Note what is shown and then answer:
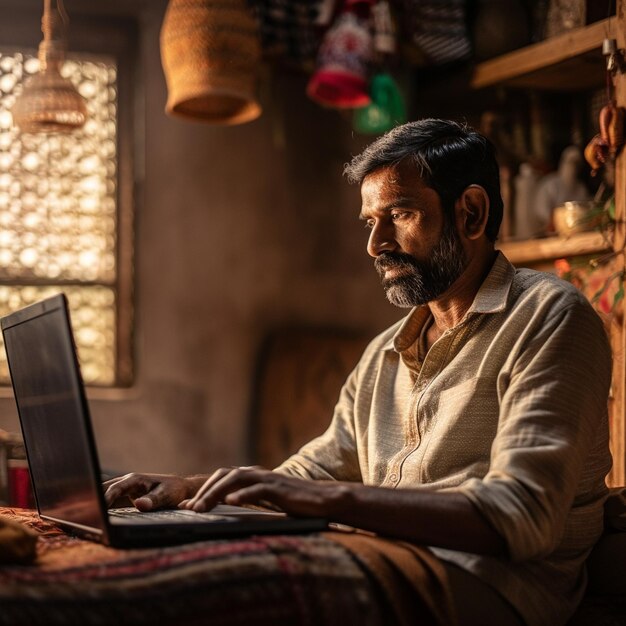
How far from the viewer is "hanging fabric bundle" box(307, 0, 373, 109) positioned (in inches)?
135

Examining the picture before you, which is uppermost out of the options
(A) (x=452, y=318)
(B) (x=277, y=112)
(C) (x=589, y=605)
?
(B) (x=277, y=112)

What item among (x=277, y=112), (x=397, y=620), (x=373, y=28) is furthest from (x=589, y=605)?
(x=277, y=112)

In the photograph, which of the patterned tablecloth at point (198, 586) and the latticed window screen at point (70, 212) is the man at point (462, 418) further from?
the latticed window screen at point (70, 212)

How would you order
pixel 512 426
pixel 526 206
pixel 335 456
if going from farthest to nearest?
pixel 526 206 → pixel 335 456 → pixel 512 426

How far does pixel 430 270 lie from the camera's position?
1.84 m

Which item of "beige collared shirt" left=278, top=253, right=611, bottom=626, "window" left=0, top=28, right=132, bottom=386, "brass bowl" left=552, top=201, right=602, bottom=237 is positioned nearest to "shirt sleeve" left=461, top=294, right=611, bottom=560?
"beige collared shirt" left=278, top=253, right=611, bottom=626

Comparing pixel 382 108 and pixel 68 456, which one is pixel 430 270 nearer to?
pixel 68 456

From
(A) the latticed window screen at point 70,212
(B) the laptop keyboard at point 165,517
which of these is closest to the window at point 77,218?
(A) the latticed window screen at point 70,212

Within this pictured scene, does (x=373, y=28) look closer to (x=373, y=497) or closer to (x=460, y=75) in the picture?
(x=460, y=75)

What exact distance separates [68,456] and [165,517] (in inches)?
8.0

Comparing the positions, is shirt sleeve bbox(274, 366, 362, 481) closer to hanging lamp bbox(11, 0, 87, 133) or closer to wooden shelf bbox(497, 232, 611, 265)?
wooden shelf bbox(497, 232, 611, 265)

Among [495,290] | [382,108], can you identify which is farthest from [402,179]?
[382,108]

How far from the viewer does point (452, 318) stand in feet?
6.29

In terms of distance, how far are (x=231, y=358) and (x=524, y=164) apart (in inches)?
55.6
